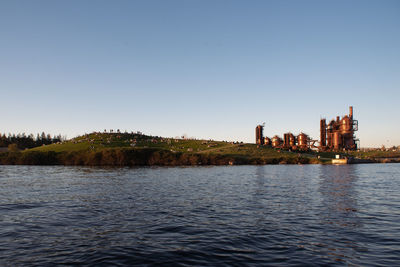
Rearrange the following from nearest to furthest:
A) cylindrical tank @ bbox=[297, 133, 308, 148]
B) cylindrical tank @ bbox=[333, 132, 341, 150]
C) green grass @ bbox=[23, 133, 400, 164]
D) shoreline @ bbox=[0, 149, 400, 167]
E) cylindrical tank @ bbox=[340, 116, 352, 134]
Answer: shoreline @ bbox=[0, 149, 400, 167], green grass @ bbox=[23, 133, 400, 164], cylindrical tank @ bbox=[340, 116, 352, 134], cylindrical tank @ bbox=[333, 132, 341, 150], cylindrical tank @ bbox=[297, 133, 308, 148]

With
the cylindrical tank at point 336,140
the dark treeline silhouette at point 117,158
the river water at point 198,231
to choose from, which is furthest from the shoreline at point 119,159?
the cylindrical tank at point 336,140

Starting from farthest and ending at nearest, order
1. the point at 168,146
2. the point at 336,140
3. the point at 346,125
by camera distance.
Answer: the point at 336,140 < the point at 346,125 < the point at 168,146

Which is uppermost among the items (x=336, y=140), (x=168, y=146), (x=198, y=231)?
(x=336, y=140)

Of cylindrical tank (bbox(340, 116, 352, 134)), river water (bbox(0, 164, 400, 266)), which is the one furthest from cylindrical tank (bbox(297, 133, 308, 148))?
river water (bbox(0, 164, 400, 266))

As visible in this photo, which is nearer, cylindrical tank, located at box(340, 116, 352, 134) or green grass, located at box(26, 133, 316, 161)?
green grass, located at box(26, 133, 316, 161)

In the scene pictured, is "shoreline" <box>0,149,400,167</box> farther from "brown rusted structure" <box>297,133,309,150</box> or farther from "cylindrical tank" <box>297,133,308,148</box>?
"cylindrical tank" <box>297,133,308,148</box>

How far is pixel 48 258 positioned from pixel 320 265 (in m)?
13.1

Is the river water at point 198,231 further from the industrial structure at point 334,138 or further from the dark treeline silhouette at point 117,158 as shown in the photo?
the industrial structure at point 334,138

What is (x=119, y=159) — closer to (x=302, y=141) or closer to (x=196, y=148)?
(x=196, y=148)

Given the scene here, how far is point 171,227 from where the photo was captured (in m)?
19.3

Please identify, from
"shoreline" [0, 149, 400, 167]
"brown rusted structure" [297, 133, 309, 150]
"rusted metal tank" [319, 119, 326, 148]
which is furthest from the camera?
"brown rusted structure" [297, 133, 309, 150]

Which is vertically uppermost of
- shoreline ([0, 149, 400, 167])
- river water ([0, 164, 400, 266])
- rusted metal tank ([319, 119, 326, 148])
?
rusted metal tank ([319, 119, 326, 148])

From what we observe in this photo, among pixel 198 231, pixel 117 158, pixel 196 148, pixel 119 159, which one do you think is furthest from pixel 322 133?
pixel 198 231

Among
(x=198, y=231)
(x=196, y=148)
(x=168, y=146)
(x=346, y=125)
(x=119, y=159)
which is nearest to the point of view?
(x=198, y=231)
